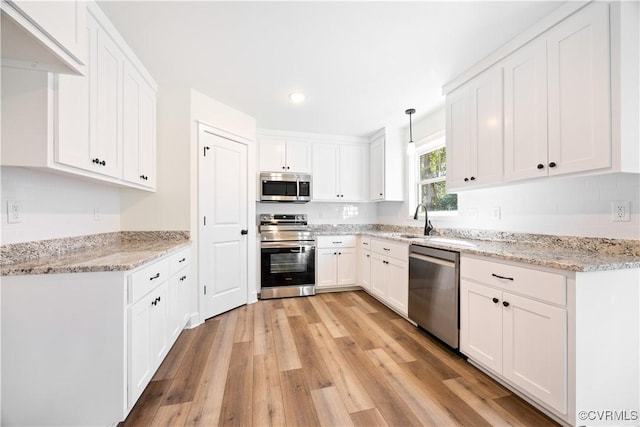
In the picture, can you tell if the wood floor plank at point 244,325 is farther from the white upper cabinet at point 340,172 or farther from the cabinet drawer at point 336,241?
the white upper cabinet at point 340,172

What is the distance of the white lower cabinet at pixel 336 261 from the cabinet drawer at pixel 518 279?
196cm

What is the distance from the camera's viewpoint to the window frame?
10.3 feet

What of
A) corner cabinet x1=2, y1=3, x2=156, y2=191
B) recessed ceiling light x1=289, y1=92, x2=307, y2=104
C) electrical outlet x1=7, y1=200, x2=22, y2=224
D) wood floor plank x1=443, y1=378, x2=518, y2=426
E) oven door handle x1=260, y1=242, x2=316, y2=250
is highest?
recessed ceiling light x1=289, y1=92, x2=307, y2=104

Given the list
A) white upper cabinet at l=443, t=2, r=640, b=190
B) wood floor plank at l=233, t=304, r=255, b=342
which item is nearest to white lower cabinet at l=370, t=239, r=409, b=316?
white upper cabinet at l=443, t=2, r=640, b=190

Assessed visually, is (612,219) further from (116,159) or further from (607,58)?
(116,159)

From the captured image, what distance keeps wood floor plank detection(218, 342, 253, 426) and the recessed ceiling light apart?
2.50 m

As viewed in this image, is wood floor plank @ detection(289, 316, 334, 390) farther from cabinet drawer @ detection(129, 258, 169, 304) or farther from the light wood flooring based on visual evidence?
cabinet drawer @ detection(129, 258, 169, 304)

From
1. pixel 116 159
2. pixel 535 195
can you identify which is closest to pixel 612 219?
pixel 535 195

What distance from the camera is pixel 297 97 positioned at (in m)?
2.76

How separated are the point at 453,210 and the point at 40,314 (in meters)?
3.47

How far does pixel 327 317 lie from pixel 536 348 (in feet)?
6.06

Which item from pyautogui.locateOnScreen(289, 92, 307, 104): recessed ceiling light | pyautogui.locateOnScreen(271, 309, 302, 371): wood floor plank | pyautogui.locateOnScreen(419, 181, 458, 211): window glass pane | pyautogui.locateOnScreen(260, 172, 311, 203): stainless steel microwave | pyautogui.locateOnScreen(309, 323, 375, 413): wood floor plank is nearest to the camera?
pyautogui.locateOnScreen(309, 323, 375, 413): wood floor plank

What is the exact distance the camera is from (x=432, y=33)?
1774 mm

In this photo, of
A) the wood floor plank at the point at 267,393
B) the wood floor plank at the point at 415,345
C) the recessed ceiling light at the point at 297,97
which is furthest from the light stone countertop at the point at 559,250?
the recessed ceiling light at the point at 297,97
